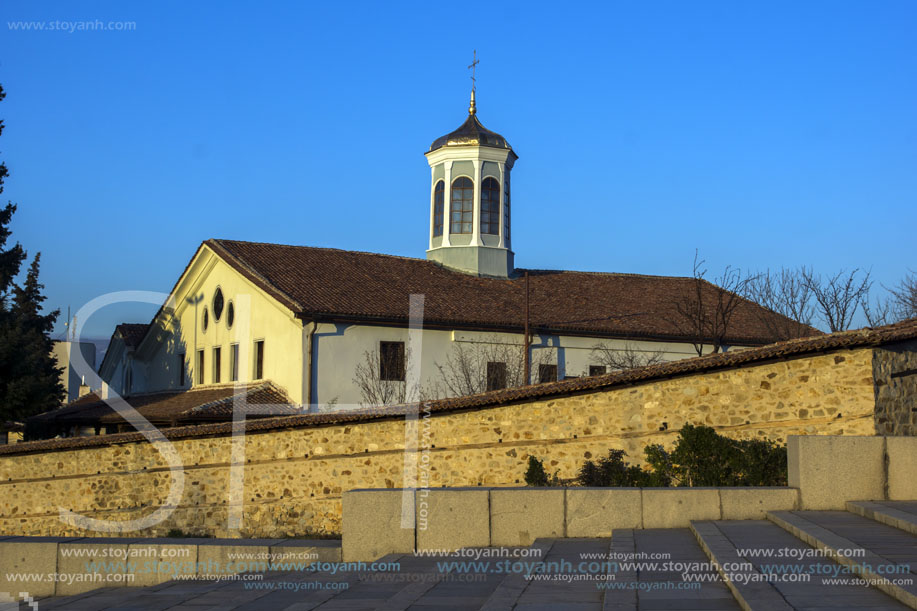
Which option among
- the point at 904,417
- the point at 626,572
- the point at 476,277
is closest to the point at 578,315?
the point at 476,277

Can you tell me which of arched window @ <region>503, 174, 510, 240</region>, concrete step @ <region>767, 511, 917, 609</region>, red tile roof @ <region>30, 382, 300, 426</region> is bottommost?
concrete step @ <region>767, 511, 917, 609</region>

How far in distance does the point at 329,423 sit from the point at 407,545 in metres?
8.00

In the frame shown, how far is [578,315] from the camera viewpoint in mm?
30141

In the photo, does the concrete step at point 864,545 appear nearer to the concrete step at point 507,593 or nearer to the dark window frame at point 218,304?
the concrete step at point 507,593

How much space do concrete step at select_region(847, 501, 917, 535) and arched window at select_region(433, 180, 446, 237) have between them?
82.5ft

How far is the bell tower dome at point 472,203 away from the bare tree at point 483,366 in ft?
15.3

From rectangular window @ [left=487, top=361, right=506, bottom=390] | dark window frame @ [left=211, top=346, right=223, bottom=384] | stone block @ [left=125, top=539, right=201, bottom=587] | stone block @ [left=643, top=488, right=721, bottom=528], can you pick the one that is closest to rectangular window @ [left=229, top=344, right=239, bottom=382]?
dark window frame @ [left=211, top=346, right=223, bottom=384]

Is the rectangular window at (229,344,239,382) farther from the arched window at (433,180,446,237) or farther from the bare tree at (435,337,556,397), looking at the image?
the arched window at (433,180,446,237)

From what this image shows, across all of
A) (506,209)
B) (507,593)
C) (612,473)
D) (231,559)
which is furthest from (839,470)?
(506,209)

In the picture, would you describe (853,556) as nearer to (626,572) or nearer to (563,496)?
(626,572)

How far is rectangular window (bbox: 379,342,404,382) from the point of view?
27.2m

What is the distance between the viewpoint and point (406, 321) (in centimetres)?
2750

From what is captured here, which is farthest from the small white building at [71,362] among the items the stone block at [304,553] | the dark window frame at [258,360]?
the stone block at [304,553]

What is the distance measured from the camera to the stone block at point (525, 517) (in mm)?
9898
